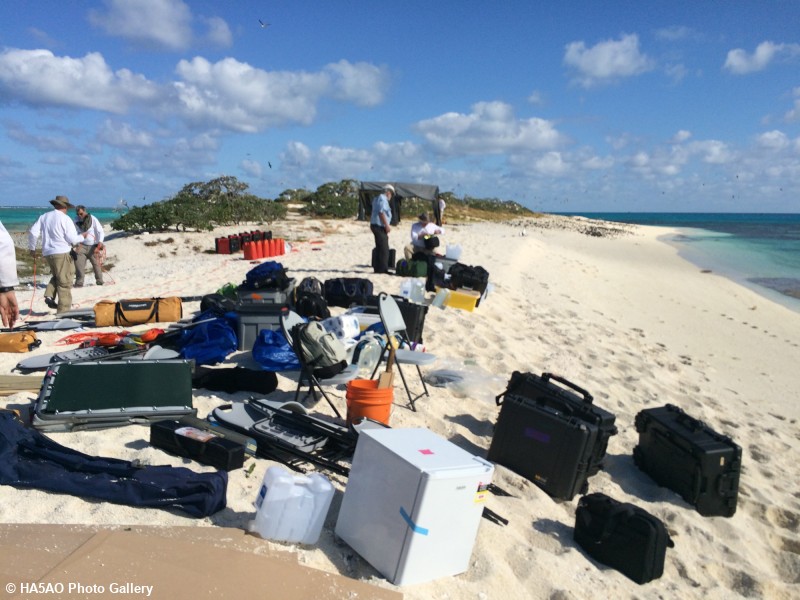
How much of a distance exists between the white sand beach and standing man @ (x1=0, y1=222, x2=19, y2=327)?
502mm

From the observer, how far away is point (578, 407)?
14.0 feet

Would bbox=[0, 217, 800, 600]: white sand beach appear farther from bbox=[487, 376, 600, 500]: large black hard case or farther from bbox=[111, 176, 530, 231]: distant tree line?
bbox=[111, 176, 530, 231]: distant tree line

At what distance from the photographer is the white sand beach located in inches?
122

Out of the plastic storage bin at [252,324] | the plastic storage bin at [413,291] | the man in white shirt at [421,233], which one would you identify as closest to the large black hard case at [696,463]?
the plastic storage bin at [252,324]

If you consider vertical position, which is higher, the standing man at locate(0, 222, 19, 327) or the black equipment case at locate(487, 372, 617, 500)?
the standing man at locate(0, 222, 19, 327)

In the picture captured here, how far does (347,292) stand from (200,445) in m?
4.68

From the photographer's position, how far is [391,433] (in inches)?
121

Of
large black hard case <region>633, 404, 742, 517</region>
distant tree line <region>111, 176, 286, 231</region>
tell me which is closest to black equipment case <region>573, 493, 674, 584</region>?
large black hard case <region>633, 404, 742, 517</region>

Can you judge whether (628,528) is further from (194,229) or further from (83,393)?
(194,229)

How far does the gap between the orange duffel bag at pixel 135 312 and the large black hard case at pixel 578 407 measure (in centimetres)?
487

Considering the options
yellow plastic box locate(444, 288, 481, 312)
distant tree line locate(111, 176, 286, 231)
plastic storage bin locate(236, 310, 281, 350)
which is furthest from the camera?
distant tree line locate(111, 176, 286, 231)

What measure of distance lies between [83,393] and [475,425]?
311cm

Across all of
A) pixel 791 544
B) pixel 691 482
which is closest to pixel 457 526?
pixel 691 482

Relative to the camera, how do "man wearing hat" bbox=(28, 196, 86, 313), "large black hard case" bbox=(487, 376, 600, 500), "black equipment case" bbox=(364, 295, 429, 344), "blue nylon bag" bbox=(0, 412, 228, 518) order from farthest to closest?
1. "man wearing hat" bbox=(28, 196, 86, 313)
2. "black equipment case" bbox=(364, 295, 429, 344)
3. "large black hard case" bbox=(487, 376, 600, 500)
4. "blue nylon bag" bbox=(0, 412, 228, 518)
